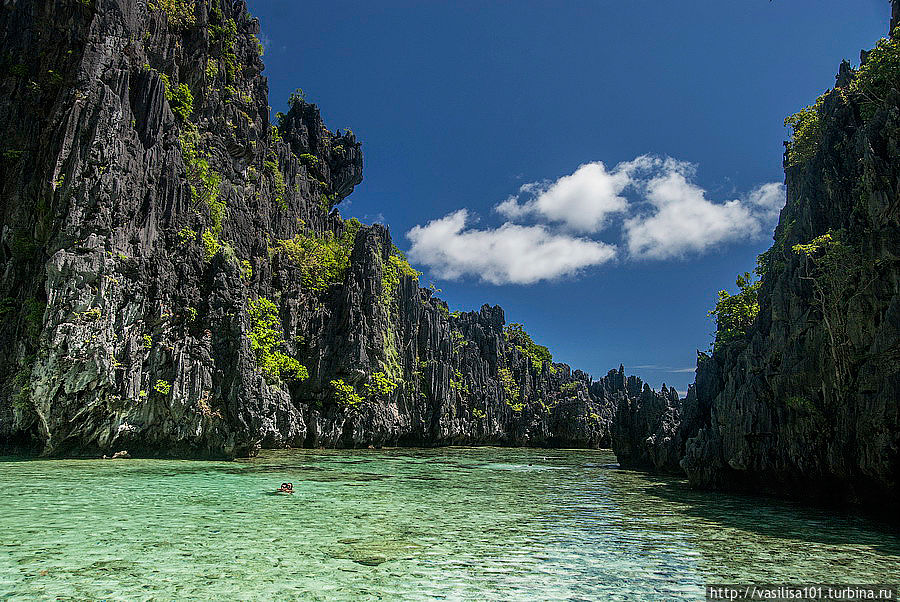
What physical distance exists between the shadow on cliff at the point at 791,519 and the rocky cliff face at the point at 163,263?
23.5m

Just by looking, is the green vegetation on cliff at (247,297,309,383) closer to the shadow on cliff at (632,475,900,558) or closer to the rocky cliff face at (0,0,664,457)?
the rocky cliff face at (0,0,664,457)

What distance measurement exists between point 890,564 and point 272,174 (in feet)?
175

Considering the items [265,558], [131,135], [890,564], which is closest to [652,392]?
[890,564]

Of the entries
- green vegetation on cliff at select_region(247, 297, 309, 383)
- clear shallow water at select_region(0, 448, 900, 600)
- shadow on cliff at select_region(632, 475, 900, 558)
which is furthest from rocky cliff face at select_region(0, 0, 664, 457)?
shadow on cliff at select_region(632, 475, 900, 558)

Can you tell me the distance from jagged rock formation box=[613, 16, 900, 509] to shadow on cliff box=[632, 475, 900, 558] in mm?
1148

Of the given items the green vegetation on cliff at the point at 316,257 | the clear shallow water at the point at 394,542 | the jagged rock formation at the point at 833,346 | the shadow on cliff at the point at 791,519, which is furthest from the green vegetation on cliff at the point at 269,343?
the jagged rock formation at the point at 833,346

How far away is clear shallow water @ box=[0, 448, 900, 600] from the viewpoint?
789cm

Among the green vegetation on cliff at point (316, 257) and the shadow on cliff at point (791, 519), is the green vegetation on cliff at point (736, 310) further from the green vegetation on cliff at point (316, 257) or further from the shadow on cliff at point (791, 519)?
the green vegetation on cliff at point (316, 257)

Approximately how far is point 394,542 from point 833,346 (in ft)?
51.2

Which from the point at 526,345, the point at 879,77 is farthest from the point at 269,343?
the point at 526,345

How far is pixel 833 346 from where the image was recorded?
663 inches

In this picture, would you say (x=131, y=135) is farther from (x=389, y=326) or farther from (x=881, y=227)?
(x=881, y=227)

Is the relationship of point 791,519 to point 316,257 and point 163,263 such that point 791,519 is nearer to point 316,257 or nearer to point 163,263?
point 163,263

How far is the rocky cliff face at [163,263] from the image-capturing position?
2525cm
